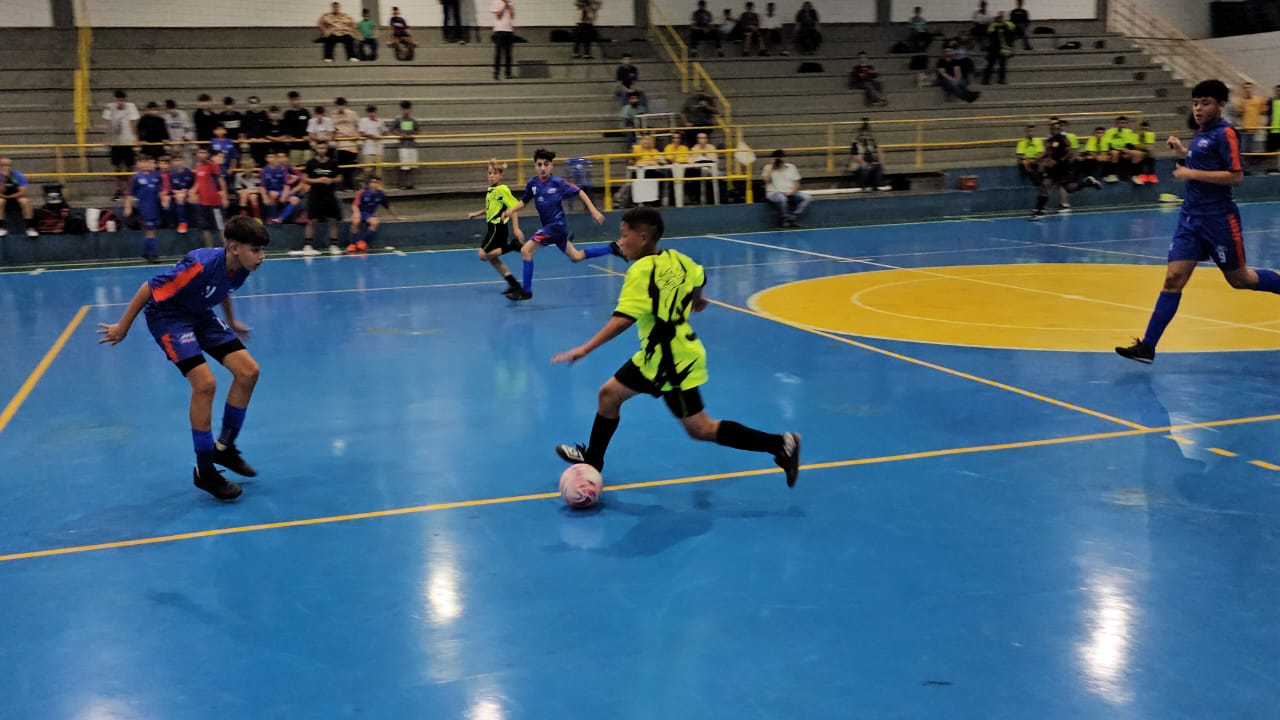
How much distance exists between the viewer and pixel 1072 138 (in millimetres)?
28547

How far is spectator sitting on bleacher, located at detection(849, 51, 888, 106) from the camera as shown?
1307 inches

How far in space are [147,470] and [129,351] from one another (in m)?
5.12

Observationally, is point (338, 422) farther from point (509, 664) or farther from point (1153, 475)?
point (1153, 475)

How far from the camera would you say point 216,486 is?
675cm

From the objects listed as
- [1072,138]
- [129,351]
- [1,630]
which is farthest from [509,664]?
[1072,138]

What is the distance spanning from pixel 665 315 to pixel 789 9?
33.0 m

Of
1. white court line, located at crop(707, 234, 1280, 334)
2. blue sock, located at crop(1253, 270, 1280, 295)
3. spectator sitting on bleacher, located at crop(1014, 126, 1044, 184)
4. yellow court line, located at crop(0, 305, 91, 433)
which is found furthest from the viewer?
spectator sitting on bleacher, located at crop(1014, 126, 1044, 184)

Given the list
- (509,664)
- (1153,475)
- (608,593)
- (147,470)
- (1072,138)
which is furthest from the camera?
(1072,138)

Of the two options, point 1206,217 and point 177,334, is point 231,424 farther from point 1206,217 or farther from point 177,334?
point 1206,217

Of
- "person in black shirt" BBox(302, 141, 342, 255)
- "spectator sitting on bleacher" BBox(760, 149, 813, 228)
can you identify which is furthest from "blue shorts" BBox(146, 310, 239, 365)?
"spectator sitting on bleacher" BBox(760, 149, 813, 228)

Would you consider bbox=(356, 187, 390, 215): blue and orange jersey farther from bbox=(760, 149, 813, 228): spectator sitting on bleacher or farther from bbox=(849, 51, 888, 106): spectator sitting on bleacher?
bbox=(849, 51, 888, 106): spectator sitting on bleacher

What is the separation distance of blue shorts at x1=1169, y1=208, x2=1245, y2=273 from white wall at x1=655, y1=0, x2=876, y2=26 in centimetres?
→ 2756

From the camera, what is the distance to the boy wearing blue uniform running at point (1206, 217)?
9.45 metres

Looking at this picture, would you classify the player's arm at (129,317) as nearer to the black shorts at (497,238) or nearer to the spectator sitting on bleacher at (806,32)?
the black shorts at (497,238)
